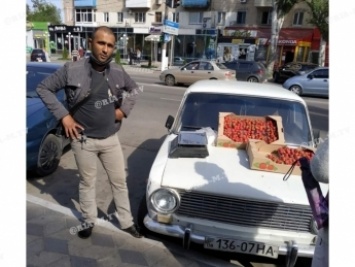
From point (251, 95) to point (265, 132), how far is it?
1.84 ft

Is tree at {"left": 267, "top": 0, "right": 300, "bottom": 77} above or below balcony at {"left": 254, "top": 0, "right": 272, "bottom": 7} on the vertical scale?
below

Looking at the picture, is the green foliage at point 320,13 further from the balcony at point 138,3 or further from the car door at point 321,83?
the balcony at point 138,3

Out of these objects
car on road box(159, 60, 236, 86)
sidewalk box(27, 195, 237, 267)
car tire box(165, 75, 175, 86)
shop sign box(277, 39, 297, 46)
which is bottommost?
sidewalk box(27, 195, 237, 267)

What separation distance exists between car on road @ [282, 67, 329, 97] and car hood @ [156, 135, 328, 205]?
13867mm

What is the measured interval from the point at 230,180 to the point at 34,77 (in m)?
4.22

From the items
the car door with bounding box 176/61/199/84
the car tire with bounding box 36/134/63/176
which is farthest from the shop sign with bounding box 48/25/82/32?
the car tire with bounding box 36/134/63/176

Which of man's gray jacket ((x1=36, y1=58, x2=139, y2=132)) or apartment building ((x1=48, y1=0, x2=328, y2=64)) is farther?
apartment building ((x1=48, y1=0, x2=328, y2=64))

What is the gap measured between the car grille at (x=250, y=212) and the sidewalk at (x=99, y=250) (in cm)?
53

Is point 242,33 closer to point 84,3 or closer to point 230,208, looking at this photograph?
point 84,3

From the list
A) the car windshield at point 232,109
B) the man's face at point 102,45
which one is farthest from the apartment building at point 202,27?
the man's face at point 102,45

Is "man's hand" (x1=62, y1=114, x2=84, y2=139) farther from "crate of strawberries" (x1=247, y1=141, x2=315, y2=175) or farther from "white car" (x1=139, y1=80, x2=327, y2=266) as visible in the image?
"crate of strawberries" (x1=247, y1=141, x2=315, y2=175)

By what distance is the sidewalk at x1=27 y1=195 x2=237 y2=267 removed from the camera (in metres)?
2.80
